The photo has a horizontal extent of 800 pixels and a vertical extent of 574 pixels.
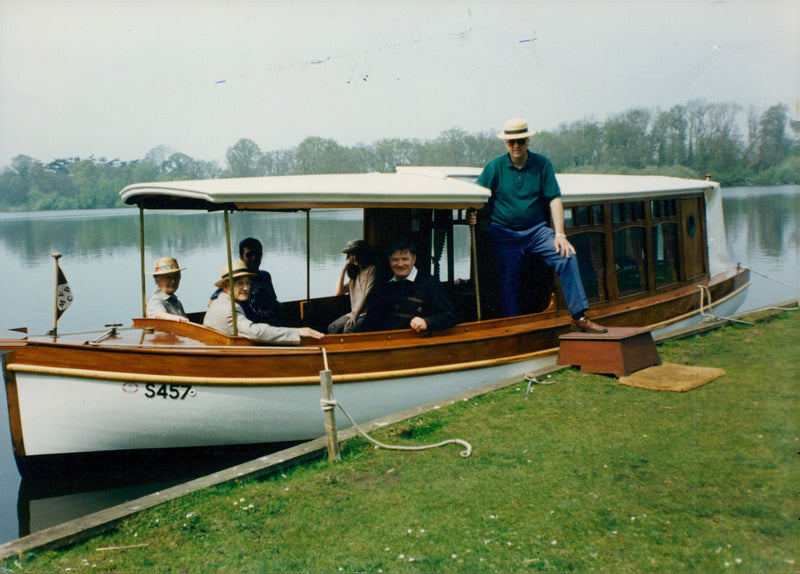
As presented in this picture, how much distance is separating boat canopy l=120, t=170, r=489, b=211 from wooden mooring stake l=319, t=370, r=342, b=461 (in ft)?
5.15

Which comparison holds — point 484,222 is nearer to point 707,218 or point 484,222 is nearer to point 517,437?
point 517,437

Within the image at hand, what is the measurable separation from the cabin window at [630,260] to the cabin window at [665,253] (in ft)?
1.07

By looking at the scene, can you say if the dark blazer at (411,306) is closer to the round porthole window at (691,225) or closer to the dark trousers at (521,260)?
the dark trousers at (521,260)

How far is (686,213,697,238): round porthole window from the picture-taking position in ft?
32.3

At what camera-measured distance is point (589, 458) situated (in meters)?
4.68

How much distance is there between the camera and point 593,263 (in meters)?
8.08

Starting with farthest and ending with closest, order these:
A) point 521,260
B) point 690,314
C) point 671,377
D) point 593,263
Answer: point 690,314 → point 593,263 → point 521,260 → point 671,377

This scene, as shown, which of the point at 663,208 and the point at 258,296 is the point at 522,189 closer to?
the point at 258,296

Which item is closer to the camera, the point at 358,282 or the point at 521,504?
the point at 521,504

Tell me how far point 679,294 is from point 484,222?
136 inches

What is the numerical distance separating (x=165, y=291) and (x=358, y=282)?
1996mm

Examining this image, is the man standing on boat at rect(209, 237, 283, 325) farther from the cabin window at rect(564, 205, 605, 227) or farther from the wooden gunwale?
the cabin window at rect(564, 205, 605, 227)

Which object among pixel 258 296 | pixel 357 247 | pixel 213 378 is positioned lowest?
pixel 213 378

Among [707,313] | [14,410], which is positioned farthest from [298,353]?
[707,313]
